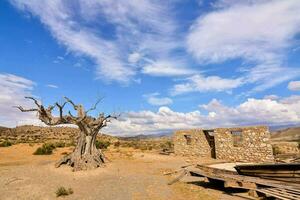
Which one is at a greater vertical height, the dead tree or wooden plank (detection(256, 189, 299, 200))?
the dead tree

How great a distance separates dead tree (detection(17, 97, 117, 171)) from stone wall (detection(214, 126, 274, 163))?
10252 mm

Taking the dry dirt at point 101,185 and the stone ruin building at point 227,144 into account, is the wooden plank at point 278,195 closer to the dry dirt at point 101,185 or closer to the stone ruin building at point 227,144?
the dry dirt at point 101,185

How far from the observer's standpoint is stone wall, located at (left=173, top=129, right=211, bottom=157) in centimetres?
2459

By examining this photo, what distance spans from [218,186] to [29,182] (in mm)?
9514

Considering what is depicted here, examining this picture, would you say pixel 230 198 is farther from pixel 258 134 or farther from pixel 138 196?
pixel 258 134

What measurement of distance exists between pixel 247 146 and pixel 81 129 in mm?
12941

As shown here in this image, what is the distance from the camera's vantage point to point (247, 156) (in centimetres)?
2111

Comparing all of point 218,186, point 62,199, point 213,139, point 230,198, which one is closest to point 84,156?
point 62,199

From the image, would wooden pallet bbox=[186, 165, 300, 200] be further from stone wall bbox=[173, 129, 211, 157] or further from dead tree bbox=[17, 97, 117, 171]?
stone wall bbox=[173, 129, 211, 157]

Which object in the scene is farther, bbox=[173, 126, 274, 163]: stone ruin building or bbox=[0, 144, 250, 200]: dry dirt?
bbox=[173, 126, 274, 163]: stone ruin building

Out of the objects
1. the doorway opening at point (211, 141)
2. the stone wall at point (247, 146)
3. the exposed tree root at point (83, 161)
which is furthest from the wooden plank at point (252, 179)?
the doorway opening at point (211, 141)

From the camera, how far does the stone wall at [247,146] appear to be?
2025 cm

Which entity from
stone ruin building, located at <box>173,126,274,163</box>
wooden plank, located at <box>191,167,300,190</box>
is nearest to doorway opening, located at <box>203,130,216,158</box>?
stone ruin building, located at <box>173,126,274,163</box>

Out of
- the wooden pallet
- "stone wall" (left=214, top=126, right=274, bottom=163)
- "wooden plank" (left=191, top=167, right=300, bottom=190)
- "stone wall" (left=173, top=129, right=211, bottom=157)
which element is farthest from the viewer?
"stone wall" (left=173, top=129, right=211, bottom=157)
